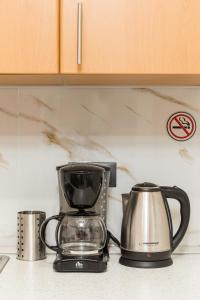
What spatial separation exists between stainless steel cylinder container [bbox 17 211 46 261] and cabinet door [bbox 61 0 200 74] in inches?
19.5

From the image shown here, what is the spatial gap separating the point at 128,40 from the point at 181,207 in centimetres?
53

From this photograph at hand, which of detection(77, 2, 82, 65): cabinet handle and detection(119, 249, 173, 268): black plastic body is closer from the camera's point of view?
detection(77, 2, 82, 65): cabinet handle

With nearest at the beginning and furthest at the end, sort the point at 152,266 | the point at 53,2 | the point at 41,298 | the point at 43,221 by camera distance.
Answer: the point at 41,298 → the point at 53,2 → the point at 152,266 → the point at 43,221

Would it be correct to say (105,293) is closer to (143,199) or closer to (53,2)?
(143,199)

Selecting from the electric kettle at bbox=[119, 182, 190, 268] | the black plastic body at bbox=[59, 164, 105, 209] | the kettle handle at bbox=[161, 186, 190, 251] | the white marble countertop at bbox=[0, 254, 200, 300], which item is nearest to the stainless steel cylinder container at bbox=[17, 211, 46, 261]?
the white marble countertop at bbox=[0, 254, 200, 300]

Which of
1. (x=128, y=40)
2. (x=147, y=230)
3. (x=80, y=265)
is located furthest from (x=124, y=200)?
(x=128, y=40)

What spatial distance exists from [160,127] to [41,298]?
0.72m

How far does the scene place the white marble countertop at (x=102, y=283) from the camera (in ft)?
4.12

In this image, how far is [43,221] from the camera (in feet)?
5.25

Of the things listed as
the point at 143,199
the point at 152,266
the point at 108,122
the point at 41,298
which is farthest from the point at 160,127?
the point at 41,298

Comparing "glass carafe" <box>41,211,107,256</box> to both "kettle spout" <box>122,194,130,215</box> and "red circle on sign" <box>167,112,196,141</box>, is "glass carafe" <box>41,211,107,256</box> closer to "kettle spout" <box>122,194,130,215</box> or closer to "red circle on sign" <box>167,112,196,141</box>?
"kettle spout" <box>122,194,130,215</box>

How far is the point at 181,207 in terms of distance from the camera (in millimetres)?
1547

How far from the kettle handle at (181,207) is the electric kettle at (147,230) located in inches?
0.7

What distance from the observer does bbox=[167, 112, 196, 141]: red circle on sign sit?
1.69 m
